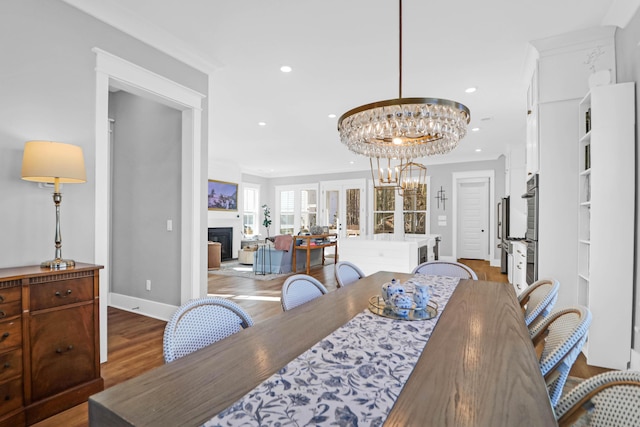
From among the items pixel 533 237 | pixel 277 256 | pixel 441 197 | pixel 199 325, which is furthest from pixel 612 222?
pixel 441 197

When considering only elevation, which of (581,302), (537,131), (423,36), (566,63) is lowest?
(581,302)

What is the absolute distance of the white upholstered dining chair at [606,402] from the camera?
2.64 feet

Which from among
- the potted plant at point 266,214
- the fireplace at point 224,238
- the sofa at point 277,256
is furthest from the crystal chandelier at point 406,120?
the potted plant at point 266,214

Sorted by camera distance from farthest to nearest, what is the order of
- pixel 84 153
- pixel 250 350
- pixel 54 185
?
pixel 84 153 < pixel 54 185 < pixel 250 350

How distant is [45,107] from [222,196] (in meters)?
6.75

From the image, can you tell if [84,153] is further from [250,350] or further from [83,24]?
[250,350]

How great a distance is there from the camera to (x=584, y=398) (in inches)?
35.2

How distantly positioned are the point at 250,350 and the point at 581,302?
301cm

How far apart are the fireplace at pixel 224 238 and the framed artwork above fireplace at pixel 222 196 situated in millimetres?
557

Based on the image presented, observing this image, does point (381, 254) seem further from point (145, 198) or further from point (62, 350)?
point (62, 350)

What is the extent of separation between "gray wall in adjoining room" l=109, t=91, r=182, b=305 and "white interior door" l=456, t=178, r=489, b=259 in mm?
7109

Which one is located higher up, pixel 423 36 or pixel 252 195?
pixel 423 36

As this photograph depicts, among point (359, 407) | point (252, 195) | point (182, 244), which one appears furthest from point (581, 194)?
point (252, 195)

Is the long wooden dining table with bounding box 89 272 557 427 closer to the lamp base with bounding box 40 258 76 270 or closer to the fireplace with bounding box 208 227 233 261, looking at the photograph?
the lamp base with bounding box 40 258 76 270
